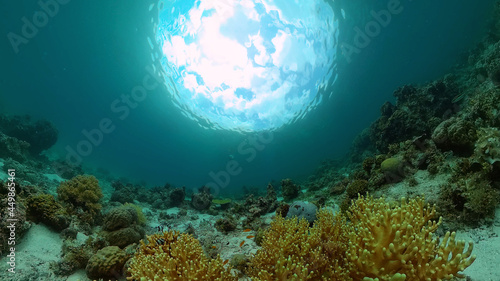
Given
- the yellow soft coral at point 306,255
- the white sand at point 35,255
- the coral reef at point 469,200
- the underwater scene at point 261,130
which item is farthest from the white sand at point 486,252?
the white sand at point 35,255

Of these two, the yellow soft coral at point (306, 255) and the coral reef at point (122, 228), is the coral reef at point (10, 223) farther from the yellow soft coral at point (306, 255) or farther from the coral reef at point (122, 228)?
the yellow soft coral at point (306, 255)

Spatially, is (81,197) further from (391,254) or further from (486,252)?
(486,252)

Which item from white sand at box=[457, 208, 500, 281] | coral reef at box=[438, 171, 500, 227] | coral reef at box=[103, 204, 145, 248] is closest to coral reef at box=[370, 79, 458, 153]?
coral reef at box=[438, 171, 500, 227]

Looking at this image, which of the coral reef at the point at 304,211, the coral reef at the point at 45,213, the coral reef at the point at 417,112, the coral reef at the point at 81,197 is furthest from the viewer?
the coral reef at the point at 417,112

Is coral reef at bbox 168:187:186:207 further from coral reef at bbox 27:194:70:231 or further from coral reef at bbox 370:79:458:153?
coral reef at bbox 370:79:458:153

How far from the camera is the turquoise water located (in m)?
23.1

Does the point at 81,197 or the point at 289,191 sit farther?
the point at 289,191

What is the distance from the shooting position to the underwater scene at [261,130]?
352 centimetres

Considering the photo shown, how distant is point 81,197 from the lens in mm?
8242

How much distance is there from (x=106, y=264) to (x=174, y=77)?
24.5 m

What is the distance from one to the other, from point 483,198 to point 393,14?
26366mm

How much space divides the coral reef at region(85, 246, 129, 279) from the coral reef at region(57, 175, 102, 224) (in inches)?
123

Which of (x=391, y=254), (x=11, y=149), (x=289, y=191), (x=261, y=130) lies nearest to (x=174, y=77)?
(x=11, y=149)

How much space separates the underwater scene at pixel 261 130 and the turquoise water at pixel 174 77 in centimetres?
25
